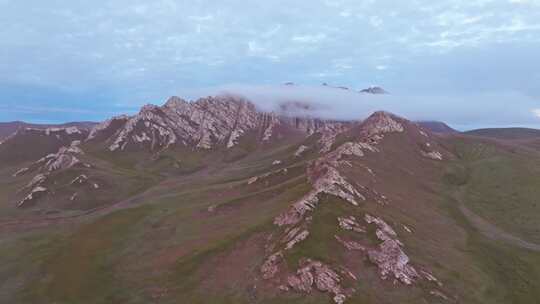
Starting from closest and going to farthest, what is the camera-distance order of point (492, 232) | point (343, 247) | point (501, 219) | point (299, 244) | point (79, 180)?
1. point (299, 244)
2. point (343, 247)
3. point (492, 232)
4. point (501, 219)
5. point (79, 180)

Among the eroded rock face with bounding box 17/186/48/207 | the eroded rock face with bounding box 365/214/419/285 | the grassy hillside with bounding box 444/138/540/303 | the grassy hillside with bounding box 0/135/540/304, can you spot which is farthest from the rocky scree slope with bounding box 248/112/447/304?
the eroded rock face with bounding box 17/186/48/207

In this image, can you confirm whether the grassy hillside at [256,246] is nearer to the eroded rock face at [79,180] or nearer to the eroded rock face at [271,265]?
the eroded rock face at [271,265]

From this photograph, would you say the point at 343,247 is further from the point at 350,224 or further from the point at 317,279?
the point at 317,279

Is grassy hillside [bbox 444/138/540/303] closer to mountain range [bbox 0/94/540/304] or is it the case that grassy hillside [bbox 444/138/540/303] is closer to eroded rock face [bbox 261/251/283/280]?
mountain range [bbox 0/94/540/304]

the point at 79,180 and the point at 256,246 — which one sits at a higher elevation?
the point at 256,246

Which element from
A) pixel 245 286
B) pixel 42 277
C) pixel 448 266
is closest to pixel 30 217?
pixel 42 277

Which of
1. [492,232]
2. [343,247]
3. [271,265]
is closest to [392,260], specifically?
[343,247]

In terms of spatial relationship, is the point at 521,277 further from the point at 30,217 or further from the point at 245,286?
the point at 30,217

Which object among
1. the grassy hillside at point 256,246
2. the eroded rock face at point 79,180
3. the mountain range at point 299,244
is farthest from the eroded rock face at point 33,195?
the grassy hillside at point 256,246

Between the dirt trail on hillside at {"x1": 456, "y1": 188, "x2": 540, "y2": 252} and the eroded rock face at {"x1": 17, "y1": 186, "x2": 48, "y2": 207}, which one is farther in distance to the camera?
the eroded rock face at {"x1": 17, "y1": 186, "x2": 48, "y2": 207}
